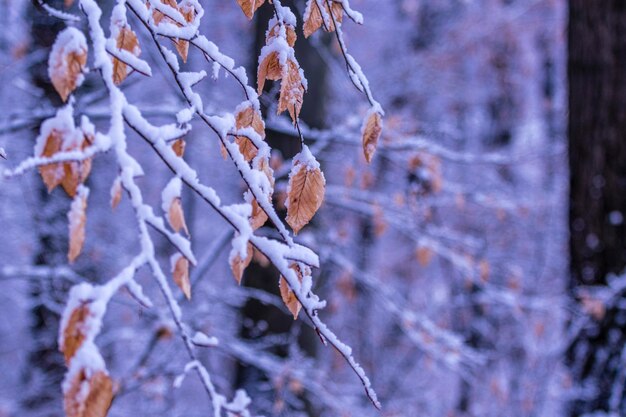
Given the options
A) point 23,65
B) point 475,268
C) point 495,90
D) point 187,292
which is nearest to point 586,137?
point 475,268

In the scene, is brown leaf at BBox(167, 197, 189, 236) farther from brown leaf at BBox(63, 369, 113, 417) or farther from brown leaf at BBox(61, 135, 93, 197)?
brown leaf at BBox(63, 369, 113, 417)

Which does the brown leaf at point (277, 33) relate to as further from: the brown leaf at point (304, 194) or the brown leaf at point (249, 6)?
the brown leaf at point (304, 194)

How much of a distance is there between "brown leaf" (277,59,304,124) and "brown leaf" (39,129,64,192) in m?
0.45

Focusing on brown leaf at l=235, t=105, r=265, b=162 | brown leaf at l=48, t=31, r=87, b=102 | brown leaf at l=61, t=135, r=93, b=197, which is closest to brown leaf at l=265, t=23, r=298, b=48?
brown leaf at l=235, t=105, r=265, b=162

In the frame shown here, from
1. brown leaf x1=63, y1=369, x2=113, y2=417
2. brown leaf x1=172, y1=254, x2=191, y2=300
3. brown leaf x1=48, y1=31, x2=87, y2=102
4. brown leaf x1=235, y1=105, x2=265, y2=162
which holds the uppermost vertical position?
brown leaf x1=48, y1=31, x2=87, y2=102

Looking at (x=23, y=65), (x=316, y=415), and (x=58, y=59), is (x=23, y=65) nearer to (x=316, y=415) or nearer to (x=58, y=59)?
(x=316, y=415)

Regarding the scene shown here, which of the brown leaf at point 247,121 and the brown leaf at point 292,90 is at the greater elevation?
the brown leaf at point 292,90

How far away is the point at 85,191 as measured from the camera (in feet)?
4.32

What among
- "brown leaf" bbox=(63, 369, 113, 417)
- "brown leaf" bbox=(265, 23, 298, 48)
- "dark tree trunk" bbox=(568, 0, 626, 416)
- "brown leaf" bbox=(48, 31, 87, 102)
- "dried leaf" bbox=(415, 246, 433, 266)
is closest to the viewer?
"brown leaf" bbox=(63, 369, 113, 417)

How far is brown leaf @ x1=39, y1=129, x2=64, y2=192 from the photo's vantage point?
4.26 feet

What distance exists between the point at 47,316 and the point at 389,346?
4938mm

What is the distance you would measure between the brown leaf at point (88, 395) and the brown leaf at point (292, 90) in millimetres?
608

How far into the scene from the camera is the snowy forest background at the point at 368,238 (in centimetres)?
383

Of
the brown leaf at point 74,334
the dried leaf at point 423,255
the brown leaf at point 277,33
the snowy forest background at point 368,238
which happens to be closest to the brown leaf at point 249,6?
the brown leaf at point 277,33
